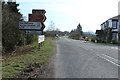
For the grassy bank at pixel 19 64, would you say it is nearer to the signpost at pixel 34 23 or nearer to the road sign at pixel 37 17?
the signpost at pixel 34 23

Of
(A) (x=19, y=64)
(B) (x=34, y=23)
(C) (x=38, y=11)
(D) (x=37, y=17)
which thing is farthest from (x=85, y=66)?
(C) (x=38, y=11)

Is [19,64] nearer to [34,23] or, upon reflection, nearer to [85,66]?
[85,66]

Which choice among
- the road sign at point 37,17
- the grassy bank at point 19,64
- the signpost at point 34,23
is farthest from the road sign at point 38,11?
the grassy bank at point 19,64

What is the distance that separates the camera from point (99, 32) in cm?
6919

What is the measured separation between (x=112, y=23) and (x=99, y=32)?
470 centimetres

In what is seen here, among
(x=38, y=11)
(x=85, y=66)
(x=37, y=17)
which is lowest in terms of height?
(x=85, y=66)

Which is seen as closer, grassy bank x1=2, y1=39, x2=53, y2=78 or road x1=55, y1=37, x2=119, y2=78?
grassy bank x1=2, y1=39, x2=53, y2=78

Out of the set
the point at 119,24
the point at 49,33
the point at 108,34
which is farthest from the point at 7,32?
the point at 49,33

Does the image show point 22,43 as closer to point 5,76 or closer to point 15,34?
point 15,34

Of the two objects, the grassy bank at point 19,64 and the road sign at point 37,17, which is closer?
the grassy bank at point 19,64

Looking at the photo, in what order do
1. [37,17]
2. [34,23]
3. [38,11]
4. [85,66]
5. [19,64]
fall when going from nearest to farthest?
[19,64] → [85,66] → [34,23] → [37,17] → [38,11]

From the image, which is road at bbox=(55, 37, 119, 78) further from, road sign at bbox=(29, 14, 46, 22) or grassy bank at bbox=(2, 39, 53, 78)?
road sign at bbox=(29, 14, 46, 22)

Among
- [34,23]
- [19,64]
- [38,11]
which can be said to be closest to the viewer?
[19,64]

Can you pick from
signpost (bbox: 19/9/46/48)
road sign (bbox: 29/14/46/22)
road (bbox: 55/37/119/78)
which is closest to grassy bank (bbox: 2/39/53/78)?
road (bbox: 55/37/119/78)
